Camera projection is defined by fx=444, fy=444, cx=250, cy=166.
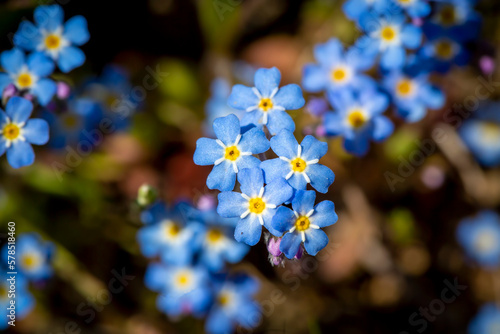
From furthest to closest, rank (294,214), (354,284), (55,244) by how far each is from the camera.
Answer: (354,284) → (55,244) → (294,214)

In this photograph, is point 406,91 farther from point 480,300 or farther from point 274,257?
point 480,300

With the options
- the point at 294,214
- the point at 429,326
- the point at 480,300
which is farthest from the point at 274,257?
the point at 480,300

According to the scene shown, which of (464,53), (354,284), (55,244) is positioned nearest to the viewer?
(464,53)

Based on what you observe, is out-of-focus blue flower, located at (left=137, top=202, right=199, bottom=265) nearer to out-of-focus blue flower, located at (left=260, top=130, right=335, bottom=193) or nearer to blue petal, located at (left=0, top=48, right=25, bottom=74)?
out-of-focus blue flower, located at (left=260, top=130, right=335, bottom=193)

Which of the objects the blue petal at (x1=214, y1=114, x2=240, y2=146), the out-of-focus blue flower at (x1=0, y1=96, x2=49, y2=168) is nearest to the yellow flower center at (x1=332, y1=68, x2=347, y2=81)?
the blue petal at (x1=214, y1=114, x2=240, y2=146)

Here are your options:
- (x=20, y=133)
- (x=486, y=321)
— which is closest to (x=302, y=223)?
(x=20, y=133)

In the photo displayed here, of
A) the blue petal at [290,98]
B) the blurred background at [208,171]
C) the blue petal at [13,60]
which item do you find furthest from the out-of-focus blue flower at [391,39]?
the blue petal at [13,60]
